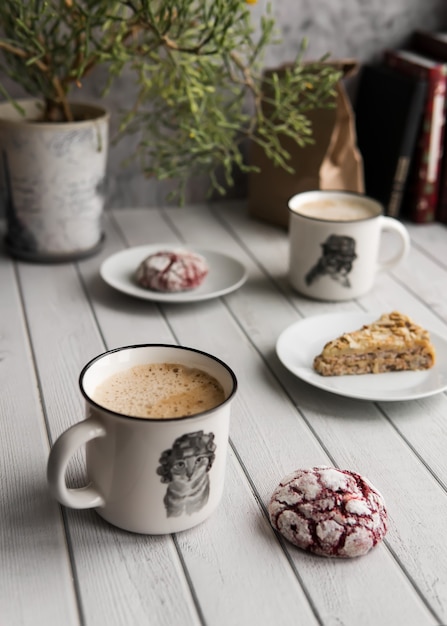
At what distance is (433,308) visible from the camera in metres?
1.26

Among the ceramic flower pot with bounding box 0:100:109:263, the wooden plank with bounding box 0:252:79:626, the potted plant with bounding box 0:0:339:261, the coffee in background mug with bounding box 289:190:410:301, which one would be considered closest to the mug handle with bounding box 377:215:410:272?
the coffee in background mug with bounding box 289:190:410:301

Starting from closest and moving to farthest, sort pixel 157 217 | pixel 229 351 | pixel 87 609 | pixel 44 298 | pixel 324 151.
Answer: pixel 87 609, pixel 229 351, pixel 44 298, pixel 324 151, pixel 157 217

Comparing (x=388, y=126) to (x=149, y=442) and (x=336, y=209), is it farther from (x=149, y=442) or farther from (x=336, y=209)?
(x=149, y=442)

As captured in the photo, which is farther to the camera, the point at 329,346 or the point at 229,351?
the point at 229,351

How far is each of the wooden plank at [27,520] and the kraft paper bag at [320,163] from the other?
2.09ft

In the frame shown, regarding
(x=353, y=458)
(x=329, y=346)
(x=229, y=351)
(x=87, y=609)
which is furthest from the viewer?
(x=229, y=351)

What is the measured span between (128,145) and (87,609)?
109 centimetres

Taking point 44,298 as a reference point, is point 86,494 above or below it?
above

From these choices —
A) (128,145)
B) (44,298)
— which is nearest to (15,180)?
(44,298)

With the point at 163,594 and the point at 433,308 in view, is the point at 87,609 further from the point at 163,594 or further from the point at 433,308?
the point at 433,308

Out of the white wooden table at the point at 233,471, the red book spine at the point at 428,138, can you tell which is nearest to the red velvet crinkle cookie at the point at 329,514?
the white wooden table at the point at 233,471

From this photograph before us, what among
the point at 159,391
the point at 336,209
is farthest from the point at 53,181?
the point at 159,391

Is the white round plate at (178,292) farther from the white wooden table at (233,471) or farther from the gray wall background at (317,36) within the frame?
the gray wall background at (317,36)

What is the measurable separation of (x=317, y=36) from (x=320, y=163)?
33cm
